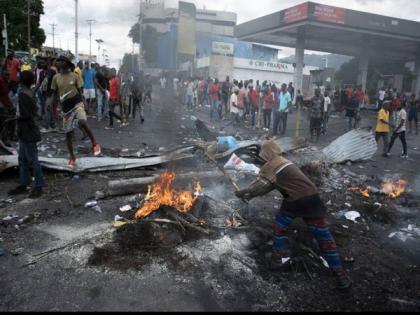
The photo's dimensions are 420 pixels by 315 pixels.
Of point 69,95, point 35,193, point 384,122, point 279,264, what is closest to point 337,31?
point 384,122

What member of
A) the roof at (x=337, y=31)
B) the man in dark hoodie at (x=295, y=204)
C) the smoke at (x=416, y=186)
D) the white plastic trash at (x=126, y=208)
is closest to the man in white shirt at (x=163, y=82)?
the roof at (x=337, y=31)

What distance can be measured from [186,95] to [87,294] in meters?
16.9

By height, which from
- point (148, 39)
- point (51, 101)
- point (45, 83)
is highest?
point (148, 39)

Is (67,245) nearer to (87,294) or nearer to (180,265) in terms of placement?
(87,294)

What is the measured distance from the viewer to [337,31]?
25500mm

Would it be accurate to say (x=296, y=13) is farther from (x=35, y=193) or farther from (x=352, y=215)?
(x=35, y=193)

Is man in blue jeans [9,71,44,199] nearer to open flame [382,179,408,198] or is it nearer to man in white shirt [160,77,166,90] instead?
open flame [382,179,408,198]

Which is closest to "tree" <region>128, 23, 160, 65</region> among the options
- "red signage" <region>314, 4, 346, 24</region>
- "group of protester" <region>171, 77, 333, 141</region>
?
"group of protester" <region>171, 77, 333, 141</region>

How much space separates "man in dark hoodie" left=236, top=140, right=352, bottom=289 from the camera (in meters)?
3.78

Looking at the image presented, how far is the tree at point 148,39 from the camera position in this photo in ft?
40.1

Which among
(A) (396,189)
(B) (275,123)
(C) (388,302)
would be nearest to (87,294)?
(C) (388,302)

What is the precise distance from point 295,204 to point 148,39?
10861 mm

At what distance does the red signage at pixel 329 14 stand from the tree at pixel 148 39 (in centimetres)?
1224

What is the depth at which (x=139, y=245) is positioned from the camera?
423 centimetres
